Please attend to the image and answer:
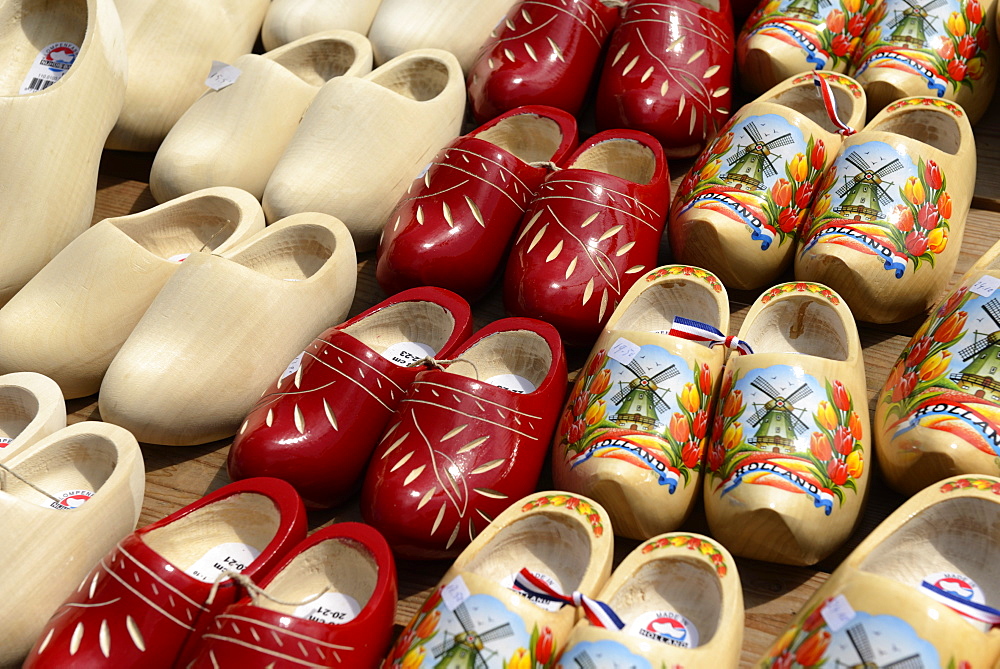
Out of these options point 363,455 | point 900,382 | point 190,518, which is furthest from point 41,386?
point 900,382

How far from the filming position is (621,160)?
1.73 metres

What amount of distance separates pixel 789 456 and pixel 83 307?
1092mm

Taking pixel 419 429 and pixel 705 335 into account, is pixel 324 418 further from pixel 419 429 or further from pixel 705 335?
pixel 705 335

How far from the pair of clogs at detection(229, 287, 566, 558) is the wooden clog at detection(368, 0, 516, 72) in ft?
2.52

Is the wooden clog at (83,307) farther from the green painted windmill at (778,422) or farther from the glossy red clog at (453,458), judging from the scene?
the green painted windmill at (778,422)

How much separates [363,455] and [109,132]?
0.95 metres

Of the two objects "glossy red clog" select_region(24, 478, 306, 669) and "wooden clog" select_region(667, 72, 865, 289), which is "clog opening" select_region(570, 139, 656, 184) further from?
"glossy red clog" select_region(24, 478, 306, 669)

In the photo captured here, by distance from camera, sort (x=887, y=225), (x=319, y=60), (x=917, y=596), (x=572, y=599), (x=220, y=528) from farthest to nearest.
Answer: (x=319, y=60) → (x=887, y=225) → (x=220, y=528) → (x=572, y=599) → (x=917, y=596)

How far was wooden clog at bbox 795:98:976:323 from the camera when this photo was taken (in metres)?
1.41

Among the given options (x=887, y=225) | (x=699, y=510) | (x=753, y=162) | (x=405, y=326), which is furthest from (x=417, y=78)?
(x=699, y=510)

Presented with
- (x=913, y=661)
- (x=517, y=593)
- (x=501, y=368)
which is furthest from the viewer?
(x=501, y=368)

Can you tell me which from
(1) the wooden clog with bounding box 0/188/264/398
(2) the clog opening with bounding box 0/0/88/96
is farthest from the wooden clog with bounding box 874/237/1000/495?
(2) the clog opening with bounding box 0/0/88/96

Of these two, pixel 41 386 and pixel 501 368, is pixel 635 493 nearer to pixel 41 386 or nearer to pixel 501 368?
pixel 501 368

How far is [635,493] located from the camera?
1208mm
